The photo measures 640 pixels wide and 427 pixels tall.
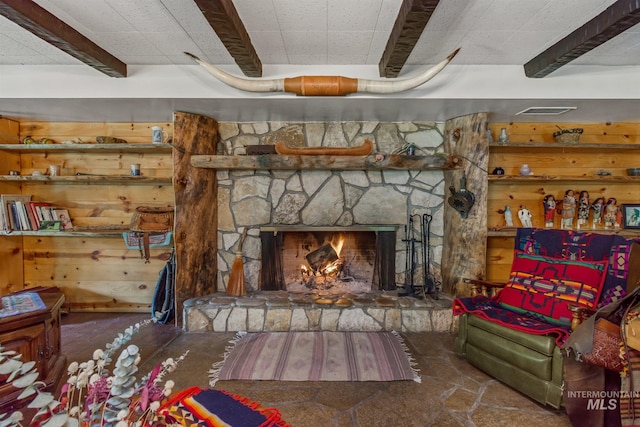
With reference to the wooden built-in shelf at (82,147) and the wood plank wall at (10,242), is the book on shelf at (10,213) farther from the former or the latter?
the wooden built-in shelf at (82,147)

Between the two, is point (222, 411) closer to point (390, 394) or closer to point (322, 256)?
point (390, 394)

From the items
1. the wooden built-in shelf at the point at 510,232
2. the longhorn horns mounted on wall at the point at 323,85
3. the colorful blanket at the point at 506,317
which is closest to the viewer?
the colorful blanket at the point at 506,317

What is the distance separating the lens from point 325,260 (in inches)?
129

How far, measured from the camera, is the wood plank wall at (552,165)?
3230mm

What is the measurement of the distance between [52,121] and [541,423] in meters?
4.71

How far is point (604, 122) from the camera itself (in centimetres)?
321

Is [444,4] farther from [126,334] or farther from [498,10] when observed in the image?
[126,334]

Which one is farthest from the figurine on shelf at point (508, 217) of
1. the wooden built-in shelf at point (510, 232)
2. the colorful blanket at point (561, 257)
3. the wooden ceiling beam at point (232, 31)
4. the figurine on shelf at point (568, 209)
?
the wooden ceiling beam at point (232, 31)

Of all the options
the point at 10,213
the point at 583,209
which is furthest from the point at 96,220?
the point at 583,209

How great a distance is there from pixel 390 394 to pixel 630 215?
124 inches

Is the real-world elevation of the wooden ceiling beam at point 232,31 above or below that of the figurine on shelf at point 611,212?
above

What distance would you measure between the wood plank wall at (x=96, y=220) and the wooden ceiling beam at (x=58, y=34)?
1005 millimetres

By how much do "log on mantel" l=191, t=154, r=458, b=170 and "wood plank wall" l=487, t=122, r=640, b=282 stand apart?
2.94 feet

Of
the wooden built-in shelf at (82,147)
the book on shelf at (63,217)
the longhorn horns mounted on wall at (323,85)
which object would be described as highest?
the longhorn horns mounted on wall at (323,85)
